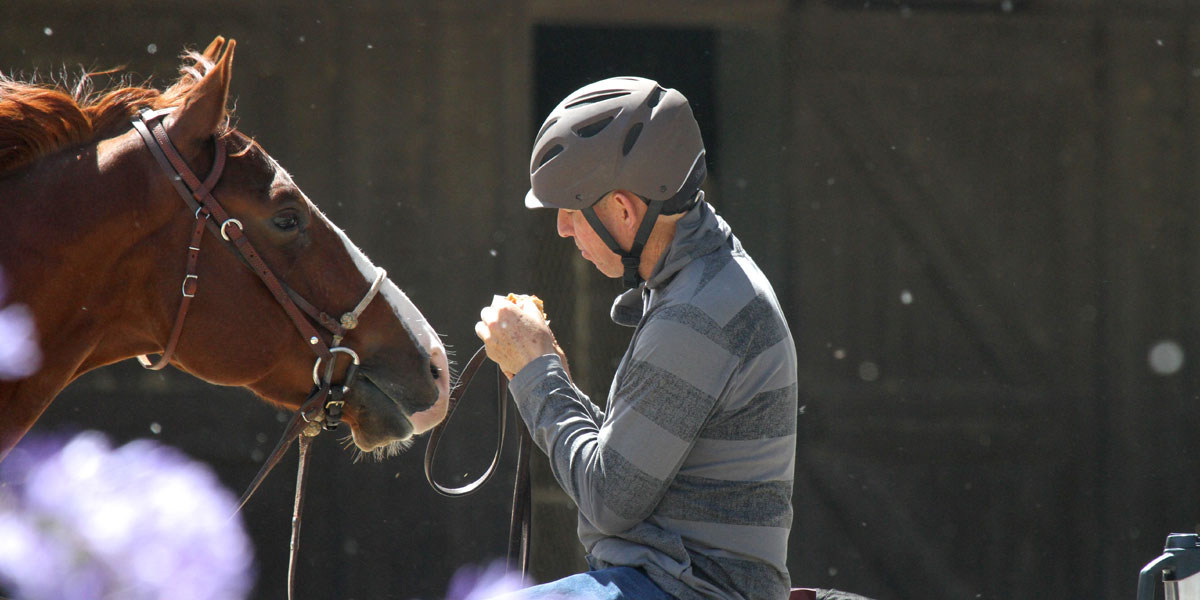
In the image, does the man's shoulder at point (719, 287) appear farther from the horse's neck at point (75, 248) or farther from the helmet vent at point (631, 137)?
the horse's neck at point (75, 248)

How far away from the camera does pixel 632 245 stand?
1.76m

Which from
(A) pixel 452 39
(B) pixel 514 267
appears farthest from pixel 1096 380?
(A) pixel 452 39

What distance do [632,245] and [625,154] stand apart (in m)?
0.15

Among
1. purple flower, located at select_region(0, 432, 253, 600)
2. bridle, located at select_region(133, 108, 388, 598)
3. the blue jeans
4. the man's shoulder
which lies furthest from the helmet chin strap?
purple flower, located at select_region(0, 432, 253, 600)

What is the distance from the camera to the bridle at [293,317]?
2.10 metres

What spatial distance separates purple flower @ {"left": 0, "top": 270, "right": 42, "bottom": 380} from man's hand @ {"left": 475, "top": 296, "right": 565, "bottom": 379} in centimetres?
87

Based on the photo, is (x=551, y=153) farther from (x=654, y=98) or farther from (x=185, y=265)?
(x=185, y=265)

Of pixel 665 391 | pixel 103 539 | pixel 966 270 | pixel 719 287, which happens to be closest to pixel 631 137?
pixel 719 287

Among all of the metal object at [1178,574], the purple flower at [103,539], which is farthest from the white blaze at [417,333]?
the metal object at [1178,574]

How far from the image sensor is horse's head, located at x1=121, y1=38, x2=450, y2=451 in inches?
83.3

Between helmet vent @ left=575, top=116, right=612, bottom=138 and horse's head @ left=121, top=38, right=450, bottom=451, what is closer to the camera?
helmet vent @ left=575, top=116, right=612, bottom=138

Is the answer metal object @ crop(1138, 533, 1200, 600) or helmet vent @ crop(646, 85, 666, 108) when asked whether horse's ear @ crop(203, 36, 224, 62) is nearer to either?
helmet vent @ crop(646, 85, 666, 108)

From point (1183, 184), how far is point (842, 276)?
1682mm

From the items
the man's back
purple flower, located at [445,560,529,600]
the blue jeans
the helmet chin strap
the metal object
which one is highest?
the helmet chin strap
